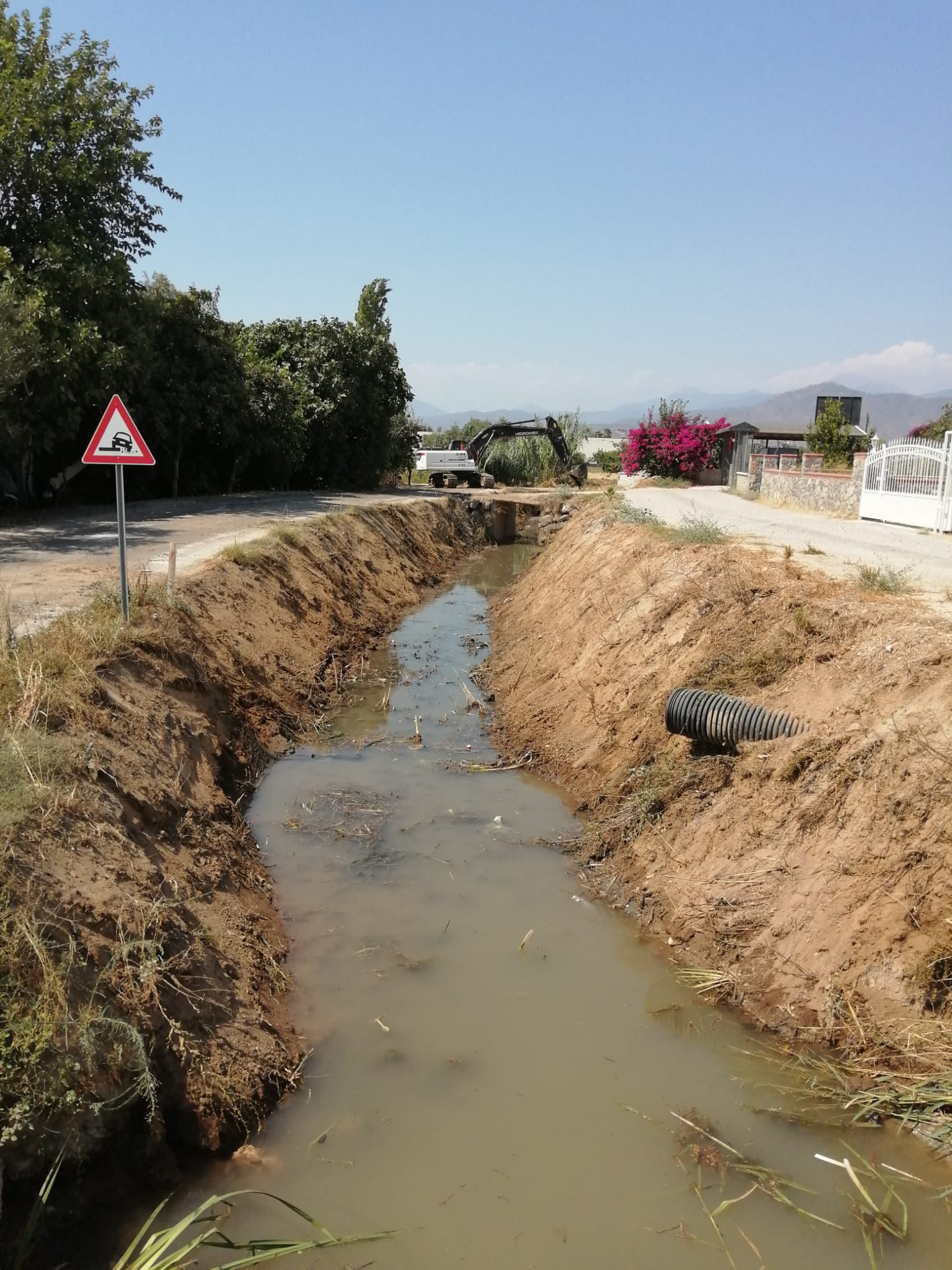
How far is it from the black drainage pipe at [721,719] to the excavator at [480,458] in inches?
1114

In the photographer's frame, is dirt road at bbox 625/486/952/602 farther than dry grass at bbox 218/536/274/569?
No

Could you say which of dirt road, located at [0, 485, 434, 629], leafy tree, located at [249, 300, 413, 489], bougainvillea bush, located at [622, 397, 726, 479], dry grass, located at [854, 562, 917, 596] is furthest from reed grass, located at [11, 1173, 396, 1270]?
bougainvillea bush, located at [622, 397, 726, 479]

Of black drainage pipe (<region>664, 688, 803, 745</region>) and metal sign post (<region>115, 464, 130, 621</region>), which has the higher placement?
metal sign post (<region>115, 464, 130, 621</region>)

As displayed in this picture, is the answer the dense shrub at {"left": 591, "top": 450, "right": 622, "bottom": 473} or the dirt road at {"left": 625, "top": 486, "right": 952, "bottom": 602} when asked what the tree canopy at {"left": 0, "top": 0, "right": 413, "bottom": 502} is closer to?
the dirt road at {"left": 625, "top": 486, "right": 952, "bottom": 602}

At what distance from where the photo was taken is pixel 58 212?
727 inches

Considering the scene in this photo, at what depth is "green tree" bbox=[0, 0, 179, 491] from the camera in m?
16.4

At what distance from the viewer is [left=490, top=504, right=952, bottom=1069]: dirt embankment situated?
5.74 metres

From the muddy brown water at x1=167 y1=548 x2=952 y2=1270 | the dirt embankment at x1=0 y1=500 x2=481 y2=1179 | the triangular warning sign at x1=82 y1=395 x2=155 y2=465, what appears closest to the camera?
the dirt embankment at x1=0 y1=500 x2=481 y2=1179

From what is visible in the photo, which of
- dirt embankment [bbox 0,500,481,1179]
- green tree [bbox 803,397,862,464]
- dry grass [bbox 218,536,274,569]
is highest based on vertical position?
green tree [bbox 803,397,862,464]

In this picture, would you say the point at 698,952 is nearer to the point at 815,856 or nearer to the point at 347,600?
the point at 815,856

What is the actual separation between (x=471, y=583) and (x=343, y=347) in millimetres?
9809

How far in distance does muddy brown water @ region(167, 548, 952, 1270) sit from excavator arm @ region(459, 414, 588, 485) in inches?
1178

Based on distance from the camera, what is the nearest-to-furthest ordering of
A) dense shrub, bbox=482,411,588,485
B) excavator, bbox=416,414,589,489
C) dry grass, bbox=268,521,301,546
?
dry grass, bbox=268,521,301,546, excavator, bbox=416,414,589,489, dense shrub, bbox=482,411,588,485

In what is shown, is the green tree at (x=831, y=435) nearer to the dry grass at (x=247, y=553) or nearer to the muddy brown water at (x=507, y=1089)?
the dry grass at (x=247, y=553)
